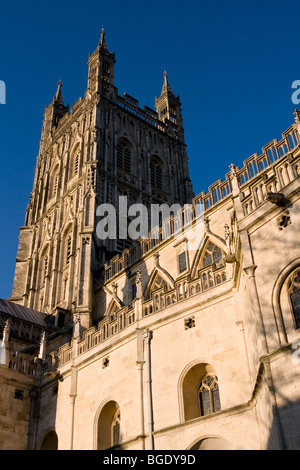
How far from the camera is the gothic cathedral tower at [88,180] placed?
39.1 meters

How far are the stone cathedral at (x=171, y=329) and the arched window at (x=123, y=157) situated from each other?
15.9ft

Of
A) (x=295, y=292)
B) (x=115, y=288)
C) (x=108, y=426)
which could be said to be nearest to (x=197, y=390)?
(x=108, y=426)

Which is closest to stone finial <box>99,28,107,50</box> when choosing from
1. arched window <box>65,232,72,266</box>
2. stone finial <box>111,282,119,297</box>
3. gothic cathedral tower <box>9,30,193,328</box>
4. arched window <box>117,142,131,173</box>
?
gothic cathedral tower <box>9,30,193,328</box>

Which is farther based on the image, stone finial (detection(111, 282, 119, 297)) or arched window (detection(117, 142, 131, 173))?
arched window (detection(117, 142, 131, 173))

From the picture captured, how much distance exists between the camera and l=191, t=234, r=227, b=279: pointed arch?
87.0ft

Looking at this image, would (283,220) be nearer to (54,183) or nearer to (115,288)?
(115,288)

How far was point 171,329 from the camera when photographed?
18.3 m

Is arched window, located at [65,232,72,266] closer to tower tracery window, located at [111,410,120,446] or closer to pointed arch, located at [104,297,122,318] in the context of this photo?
pointed arch, located at [104,297,122,318]

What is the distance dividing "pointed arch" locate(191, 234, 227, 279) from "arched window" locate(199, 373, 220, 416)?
986 centimetres

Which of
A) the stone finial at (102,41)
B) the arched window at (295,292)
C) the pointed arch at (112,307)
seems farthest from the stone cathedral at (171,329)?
the stone finial at (102,41)

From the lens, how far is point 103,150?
47.7m

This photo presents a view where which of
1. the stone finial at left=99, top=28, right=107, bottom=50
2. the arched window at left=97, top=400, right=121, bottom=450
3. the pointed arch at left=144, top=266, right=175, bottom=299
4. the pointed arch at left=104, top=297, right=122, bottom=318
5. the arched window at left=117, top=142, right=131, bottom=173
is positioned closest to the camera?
the arched window at left=97, top=400, right=121, bottom=450

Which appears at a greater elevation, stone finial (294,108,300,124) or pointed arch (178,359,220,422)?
stone finial (294,108,300,124)

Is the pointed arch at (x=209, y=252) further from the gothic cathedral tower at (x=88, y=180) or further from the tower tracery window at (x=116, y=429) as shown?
the gothic cathedral tower at (x=88, y=180)
